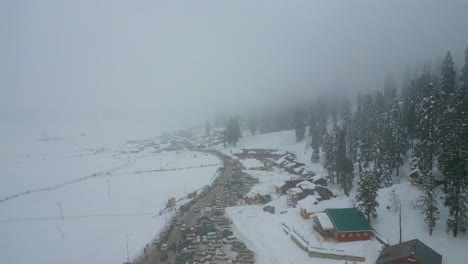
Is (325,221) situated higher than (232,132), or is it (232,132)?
(232,132)

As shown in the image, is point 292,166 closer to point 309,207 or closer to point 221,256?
point 309,207

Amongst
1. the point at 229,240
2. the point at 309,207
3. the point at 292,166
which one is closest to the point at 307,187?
the point at 309,207

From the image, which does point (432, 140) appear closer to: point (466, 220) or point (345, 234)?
point (466, 220)

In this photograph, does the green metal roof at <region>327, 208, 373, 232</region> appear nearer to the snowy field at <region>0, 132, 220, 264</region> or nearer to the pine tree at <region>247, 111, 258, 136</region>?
the snowy field at <region>0, 132, 220, 264</region>

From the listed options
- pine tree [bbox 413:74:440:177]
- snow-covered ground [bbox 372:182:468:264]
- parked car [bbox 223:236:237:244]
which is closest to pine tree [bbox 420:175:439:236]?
snow-covered ground [bbox 372:182:468:264]

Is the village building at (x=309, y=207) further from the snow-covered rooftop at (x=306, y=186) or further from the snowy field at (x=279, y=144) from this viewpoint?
the snowy field at (x=279, y=144)

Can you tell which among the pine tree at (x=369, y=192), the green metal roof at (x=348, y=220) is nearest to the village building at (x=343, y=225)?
the green metal roof at (x=348, y=220)
